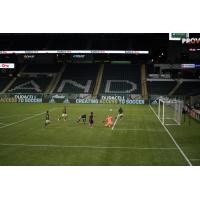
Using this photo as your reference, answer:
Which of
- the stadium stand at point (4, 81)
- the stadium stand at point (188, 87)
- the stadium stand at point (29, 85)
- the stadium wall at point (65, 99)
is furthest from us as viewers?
the stadium stand at point (4, 81)

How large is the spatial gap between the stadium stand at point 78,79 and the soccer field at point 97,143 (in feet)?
116

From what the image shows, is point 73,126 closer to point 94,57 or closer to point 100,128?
point 100,128

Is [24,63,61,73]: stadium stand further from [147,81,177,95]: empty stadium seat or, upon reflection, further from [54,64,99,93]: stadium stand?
[147,81,177,95]: empty stadium seat

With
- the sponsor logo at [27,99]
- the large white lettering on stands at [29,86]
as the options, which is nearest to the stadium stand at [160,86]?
the sponsor logo at [27,99]

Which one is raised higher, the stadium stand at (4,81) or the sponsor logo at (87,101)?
the stadium stand at (4,81)

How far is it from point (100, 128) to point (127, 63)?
51770mm

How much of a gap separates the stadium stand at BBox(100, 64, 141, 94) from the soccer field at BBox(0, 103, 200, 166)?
34895mm

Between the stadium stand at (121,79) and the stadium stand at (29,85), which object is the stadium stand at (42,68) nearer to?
the stadium stand at (29,85)

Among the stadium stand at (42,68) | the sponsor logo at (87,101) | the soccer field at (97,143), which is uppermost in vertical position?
the stadium stand at (42,68)

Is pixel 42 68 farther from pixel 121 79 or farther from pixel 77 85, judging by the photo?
pixel 121 79

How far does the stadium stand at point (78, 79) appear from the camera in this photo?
69688 mm

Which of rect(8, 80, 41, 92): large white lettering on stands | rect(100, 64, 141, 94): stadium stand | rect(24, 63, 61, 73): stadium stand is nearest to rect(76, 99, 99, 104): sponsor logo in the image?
rect(100, 64, 141, 94): stadium stand

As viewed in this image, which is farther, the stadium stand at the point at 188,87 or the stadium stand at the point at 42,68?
the stadium stand at the point at 42,68
